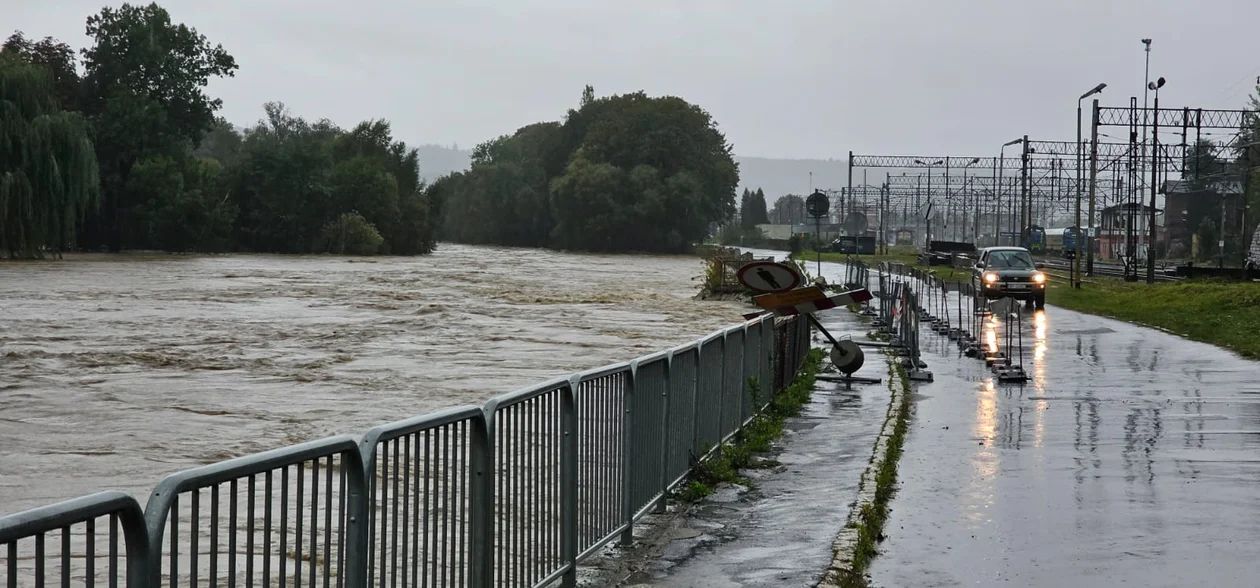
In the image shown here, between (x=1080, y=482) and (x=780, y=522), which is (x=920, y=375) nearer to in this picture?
(x=1080, y=482)

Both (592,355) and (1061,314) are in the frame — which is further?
(1061,314)

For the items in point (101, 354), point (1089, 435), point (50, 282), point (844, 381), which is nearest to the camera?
point (1089, 435)

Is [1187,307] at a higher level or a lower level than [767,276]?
lower

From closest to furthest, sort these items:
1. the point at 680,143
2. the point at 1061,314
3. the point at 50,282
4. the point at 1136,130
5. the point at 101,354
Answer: the point at 101,354
the point at 1061,314
the point at 50,282
the point at 1136,130
the point at 680,143

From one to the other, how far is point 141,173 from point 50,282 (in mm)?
39109

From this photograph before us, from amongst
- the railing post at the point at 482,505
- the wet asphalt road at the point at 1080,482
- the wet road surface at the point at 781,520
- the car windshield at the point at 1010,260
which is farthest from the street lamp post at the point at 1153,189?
the railing post at the point at 482,505

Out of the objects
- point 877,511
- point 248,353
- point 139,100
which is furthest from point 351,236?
point 877,511

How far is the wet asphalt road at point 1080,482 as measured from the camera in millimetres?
8453

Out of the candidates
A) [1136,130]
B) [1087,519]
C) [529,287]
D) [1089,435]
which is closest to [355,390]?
[1089,435]

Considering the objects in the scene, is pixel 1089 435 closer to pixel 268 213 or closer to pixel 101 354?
pixel 101 354

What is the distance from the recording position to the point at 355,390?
65.7 ft

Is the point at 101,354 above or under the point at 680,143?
under

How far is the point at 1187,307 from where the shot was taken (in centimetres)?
3700

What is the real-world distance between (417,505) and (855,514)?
472 centimetres
